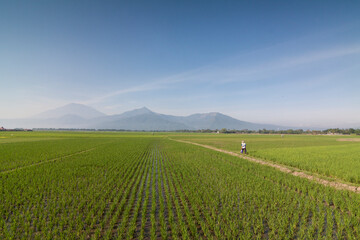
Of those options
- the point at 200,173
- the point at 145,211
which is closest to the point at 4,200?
the point at 145,211

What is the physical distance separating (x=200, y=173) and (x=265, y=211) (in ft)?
21.1

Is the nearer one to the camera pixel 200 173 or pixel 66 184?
pixel 66 184

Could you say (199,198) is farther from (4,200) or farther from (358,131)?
(358,131)

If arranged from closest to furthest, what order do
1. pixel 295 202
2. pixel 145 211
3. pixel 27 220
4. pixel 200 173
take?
pixel 27 220
pixel 145 211
pixel 295 202
pixel 200 173

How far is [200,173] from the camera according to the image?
516 inches

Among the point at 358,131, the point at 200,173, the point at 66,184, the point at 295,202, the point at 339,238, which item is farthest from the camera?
the point at 358,131

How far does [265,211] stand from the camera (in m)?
6.96

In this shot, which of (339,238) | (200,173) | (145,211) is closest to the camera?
(339,238)

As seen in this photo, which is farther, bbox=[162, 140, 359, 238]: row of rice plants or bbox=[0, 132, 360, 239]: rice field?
bbox=[162, 140, 359, 238]: row of rice plants

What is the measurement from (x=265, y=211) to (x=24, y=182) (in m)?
13.0

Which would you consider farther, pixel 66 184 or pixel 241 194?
pixel 66 184

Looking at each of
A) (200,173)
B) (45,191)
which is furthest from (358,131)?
(45,191)

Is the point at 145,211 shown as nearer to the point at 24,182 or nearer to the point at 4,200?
the point at 4,200

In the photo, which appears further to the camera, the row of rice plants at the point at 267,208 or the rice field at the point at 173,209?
the row of rice plants at the point at 267,208
